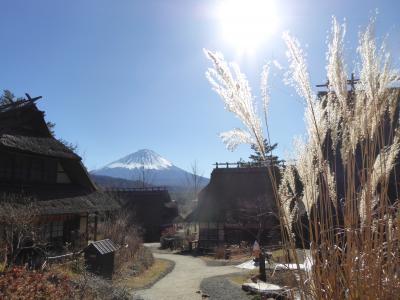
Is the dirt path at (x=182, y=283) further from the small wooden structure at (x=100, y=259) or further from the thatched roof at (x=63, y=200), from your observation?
the thatched roof at (x=63, y=200)

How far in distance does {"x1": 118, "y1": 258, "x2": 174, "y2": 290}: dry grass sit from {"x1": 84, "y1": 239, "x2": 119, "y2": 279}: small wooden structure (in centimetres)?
53

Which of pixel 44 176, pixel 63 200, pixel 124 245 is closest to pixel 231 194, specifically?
pixel 124 245

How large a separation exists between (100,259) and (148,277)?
2.74m

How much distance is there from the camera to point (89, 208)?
14.8 metres

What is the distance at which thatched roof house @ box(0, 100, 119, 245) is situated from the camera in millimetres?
12656

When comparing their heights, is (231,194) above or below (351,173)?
above

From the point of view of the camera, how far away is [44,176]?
14.8 metres

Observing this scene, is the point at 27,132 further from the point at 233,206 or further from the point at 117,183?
the point at 117,183

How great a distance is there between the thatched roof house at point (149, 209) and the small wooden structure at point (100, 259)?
20764 mm

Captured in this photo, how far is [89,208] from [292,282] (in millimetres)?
13047

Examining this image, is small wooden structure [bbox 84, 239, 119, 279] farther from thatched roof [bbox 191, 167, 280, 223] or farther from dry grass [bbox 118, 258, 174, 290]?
thatched roof [bbox 191, 167, 280, 223]

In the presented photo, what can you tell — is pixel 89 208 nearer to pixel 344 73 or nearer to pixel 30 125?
pixel 30 125

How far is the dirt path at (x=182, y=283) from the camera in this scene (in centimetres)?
1072

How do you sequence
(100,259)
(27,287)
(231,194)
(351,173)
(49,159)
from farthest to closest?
(231,194) < (49,159) < (100,259) < (27,287) < (351,173)
